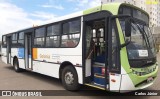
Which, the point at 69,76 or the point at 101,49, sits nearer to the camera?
the point at 101,49

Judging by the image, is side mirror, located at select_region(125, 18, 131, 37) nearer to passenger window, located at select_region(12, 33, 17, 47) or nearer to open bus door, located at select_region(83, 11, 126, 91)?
open bus door, located at select_region(83, 11, 126, 91)

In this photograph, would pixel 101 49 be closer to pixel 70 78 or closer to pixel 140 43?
pixel 140 43

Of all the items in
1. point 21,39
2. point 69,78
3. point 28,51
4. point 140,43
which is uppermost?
point 21,39

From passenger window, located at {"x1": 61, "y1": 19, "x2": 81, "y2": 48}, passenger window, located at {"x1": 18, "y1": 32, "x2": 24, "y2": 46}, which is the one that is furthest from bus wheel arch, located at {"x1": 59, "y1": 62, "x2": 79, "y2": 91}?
passenger window, located at {"x1": 18, "y1": 32, "x2": 24, "y2": 46}

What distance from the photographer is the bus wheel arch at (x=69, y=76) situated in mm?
7320

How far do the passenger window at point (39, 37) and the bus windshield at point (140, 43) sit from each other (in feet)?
15.1

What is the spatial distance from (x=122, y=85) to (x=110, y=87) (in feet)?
1.25

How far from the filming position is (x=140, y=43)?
20.5ft

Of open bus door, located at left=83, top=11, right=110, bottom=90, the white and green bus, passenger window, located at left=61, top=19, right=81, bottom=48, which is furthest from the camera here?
passenger window, located at left=61, top=19, right=81, bottom=48

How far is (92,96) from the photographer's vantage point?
6.95 m

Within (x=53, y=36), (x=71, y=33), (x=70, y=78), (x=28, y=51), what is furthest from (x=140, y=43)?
(x=28, y=51)

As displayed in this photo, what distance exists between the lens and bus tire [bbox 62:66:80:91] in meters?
7.32

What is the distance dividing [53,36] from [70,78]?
2.07 metres

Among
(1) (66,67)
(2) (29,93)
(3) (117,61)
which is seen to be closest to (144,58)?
(3) (117,61)
